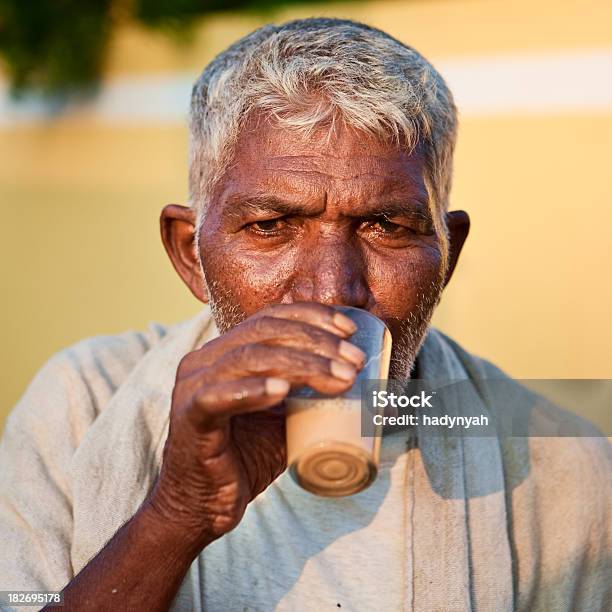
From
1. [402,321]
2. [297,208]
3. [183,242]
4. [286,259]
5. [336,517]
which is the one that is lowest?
[336,517]

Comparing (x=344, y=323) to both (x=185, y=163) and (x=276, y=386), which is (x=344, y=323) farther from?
(x=185, y=163)

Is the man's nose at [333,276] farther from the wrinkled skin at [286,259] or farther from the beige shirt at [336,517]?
the beige shirt at [336,517]

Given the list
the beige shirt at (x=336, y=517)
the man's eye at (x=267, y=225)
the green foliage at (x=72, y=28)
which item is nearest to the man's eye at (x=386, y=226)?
the man's eye at (x=267, y=225)

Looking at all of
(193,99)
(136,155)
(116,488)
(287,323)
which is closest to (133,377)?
(116,488)

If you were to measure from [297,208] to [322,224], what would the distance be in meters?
0.07

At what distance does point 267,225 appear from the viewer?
8.07 ft

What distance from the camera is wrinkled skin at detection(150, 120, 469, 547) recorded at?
6.65ft

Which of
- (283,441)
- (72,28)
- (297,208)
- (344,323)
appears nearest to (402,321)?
(297,208)

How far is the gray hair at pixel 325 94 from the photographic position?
8.12ft

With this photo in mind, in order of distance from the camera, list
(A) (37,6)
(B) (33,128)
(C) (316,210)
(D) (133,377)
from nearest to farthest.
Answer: (C) (316,210) → (D) (133,377) → (A) (37,6) → (B) (33,128)

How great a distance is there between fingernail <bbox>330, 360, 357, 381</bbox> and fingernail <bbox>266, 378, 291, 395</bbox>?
0.09 meters

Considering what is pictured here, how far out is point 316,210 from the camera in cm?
240

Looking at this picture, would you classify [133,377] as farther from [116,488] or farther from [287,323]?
[287,323]

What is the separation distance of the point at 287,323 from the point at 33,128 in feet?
17.6
